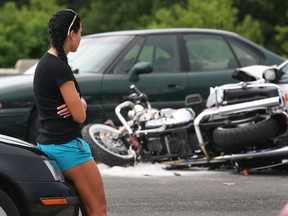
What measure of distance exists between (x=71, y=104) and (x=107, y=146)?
5.29m

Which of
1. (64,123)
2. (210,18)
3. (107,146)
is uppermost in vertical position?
(64,123)

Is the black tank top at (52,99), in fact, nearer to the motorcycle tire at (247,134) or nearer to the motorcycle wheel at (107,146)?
the motorcycle tire at (247,134)

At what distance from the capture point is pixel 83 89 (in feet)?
38.1

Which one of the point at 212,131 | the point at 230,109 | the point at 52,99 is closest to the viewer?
the point at 52,99

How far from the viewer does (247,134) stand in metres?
9.99

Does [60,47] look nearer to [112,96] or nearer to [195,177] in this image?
[195,177]

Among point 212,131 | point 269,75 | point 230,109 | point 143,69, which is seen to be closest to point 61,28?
point 230,109

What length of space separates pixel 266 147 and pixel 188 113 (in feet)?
3.51

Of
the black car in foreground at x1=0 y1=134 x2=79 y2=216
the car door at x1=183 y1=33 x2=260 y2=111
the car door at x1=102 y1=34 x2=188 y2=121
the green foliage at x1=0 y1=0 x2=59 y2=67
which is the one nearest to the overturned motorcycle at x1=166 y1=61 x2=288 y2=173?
the car door at x1=102 y1=34 x2=188 y2=121

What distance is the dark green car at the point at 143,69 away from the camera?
11219mm

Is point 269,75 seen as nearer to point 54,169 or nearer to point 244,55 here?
point 244,55

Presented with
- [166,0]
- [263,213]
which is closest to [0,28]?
[166,0]

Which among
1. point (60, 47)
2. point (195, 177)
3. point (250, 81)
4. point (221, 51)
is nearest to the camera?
point (60, 47)

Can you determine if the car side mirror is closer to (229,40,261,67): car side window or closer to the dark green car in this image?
the dark green car
